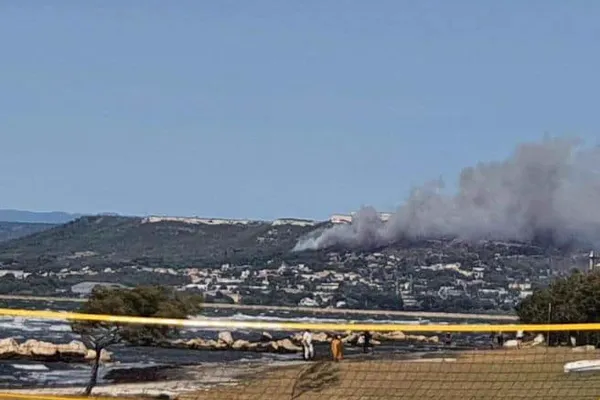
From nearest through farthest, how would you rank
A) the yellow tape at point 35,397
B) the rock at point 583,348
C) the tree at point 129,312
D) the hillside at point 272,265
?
1. the yellow tape at point 35,397
2. the tree at point 129,312
3. the rock at point 583,348
4. the hillside at point 272,265

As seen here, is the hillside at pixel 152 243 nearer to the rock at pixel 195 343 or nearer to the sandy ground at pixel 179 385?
the rock at pixel 195 343

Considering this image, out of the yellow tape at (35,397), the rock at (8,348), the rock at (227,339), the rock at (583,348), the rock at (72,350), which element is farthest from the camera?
the rock at (227,339)

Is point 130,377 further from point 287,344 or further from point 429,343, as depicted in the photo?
point 429,343

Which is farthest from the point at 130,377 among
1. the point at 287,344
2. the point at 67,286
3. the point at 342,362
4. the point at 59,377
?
the point at 67,286

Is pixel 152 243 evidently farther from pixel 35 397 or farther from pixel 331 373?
pixel 35 397

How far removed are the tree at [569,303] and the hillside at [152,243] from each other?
77.2m

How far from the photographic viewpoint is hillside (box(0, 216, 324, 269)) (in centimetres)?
14650

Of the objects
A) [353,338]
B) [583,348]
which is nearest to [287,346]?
[353,338]

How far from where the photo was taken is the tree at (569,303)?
5256cm

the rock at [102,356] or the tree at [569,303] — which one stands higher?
the rock at [102,356]

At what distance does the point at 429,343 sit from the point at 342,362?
20.3 m

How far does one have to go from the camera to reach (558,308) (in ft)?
181

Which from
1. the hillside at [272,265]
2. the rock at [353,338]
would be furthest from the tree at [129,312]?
the hillside at [272,265]

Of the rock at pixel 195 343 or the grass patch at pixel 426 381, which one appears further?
the rock at pixel 195 343
